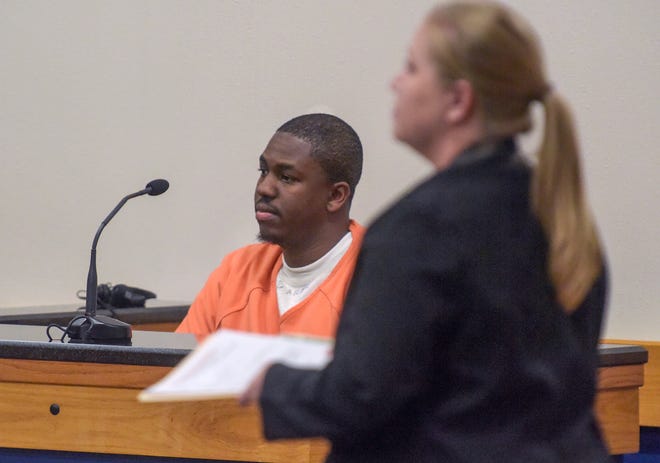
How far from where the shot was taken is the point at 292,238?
10.4 ft

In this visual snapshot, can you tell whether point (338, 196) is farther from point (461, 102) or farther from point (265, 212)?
point (461, 102)

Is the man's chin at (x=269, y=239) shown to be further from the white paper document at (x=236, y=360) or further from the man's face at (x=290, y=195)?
the white paper document at (x=236, y=360)

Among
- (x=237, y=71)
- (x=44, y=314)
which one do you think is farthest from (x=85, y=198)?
(x=44, y=314)

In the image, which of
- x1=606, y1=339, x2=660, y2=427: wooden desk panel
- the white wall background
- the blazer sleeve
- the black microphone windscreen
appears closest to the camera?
the blazer sleeve

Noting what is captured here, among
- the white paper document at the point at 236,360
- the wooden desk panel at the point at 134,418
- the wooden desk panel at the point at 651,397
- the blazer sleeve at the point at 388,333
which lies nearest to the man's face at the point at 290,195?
the wooden desk panel at the point at 134,418

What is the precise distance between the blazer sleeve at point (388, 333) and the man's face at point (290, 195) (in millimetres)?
1859

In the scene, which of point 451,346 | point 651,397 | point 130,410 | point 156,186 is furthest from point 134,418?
point 651,397

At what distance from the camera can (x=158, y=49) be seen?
4773 millimetres

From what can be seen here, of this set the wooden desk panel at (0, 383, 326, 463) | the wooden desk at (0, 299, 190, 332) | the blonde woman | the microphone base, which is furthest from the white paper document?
the wooden desk at (0, 299, 190, 332)

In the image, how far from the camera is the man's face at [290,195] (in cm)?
317

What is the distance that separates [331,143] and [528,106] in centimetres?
188

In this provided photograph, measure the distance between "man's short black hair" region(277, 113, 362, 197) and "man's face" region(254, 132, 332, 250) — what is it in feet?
0.07

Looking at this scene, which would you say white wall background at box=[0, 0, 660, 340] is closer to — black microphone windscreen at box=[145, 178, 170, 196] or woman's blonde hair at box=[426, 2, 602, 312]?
black microphone windscreen at box=[145, 178, 170, 196]

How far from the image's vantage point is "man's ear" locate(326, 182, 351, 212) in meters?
3.22
